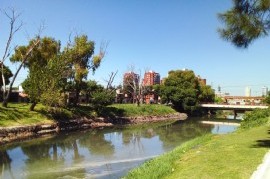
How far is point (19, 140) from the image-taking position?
33.2 meters

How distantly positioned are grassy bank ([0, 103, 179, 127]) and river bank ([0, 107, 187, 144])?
0.75 metres

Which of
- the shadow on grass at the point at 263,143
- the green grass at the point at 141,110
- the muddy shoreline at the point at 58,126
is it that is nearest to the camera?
the shadow on grass at the point at 263,143

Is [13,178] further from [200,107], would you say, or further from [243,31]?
[200,107]

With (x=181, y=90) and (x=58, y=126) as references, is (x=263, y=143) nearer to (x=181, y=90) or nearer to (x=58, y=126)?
(x=58, y=126)

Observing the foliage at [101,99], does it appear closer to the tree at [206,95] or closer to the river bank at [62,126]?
the river bank at [62,126]

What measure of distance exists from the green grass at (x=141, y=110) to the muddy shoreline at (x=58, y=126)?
116cm

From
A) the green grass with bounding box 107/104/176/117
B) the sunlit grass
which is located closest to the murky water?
the green grass with bounding box 107/104/176/117

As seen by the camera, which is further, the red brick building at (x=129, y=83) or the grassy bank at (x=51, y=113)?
the red brick building at (x=129, y=83)

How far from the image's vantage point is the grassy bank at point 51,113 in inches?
1467

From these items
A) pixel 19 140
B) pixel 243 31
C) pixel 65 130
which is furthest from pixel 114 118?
pixel 243 31

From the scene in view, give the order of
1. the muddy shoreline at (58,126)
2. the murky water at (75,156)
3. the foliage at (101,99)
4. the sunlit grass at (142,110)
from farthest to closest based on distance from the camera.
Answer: the sunlit grass at (142,110) < the foliage at (101,99) < the muddy shoreline at (58,126) < the murky water at (75,156)

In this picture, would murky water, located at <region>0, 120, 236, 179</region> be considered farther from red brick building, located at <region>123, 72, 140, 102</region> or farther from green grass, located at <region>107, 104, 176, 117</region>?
red brick building, located at <region>123, 72, 140, 102</region>

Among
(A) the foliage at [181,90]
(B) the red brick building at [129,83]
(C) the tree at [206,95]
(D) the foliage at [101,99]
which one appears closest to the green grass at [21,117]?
(D) the foliage at [101,99]

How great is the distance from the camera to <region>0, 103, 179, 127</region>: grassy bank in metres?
37.3
